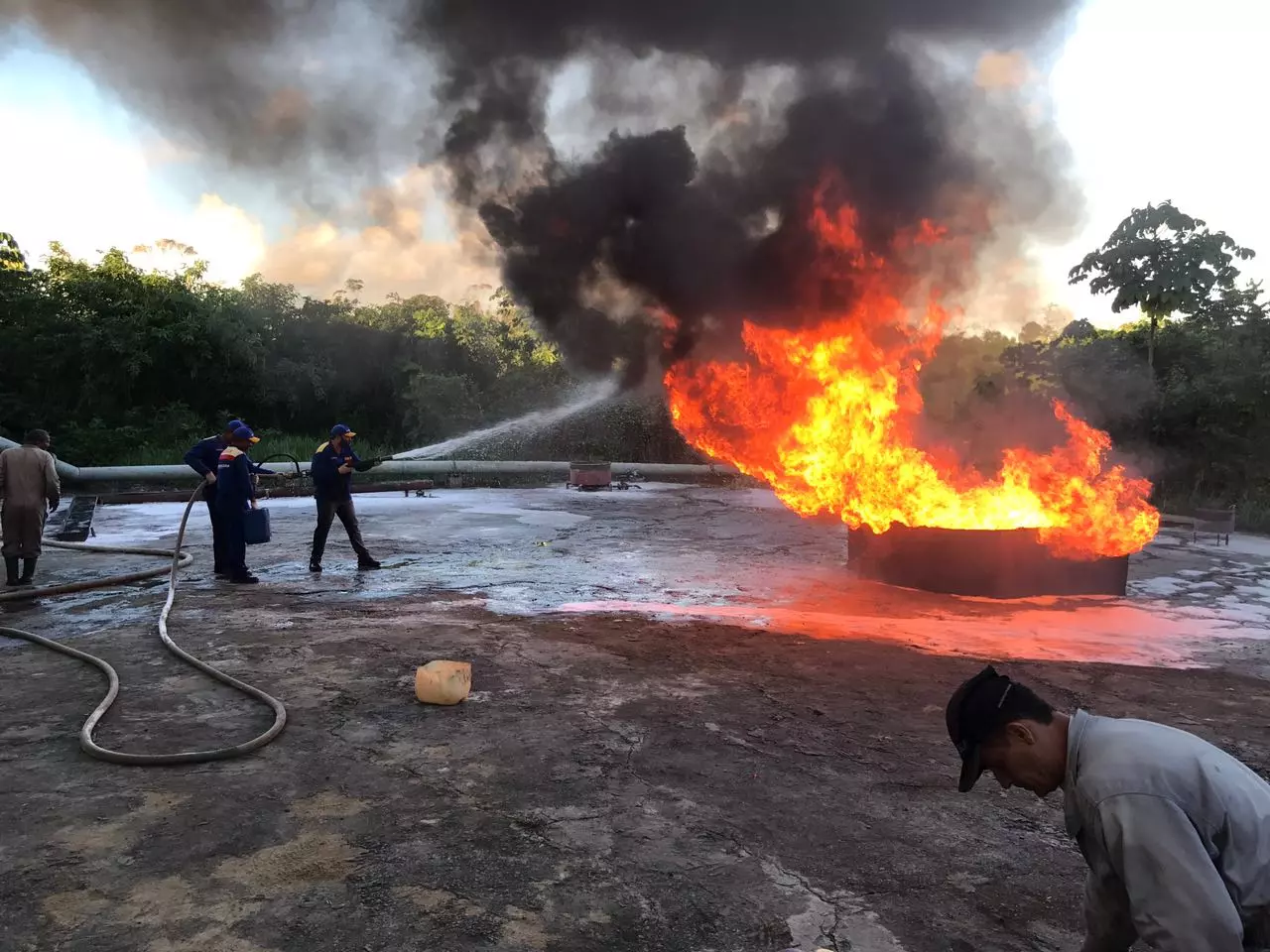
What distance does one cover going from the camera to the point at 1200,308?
805 inches

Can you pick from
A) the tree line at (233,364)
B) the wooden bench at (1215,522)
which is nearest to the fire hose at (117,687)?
the tree line at (233,364)

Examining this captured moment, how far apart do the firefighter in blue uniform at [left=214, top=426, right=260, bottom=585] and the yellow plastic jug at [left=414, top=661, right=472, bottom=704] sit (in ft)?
15.9

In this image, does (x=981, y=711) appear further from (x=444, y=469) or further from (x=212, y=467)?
(x=444, y=469)

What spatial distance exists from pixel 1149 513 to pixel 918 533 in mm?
2917

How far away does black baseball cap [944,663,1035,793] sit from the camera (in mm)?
1906

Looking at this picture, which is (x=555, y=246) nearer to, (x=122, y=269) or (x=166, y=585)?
(x=166, y=585)

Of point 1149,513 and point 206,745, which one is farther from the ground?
point 1149,513

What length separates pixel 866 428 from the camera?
10.7 meters

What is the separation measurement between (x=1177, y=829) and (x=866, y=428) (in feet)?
30.7

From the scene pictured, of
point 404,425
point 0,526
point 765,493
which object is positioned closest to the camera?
point 0,526

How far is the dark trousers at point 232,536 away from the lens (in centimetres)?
891

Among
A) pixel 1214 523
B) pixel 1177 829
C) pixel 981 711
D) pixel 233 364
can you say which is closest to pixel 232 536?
pixel 981 711

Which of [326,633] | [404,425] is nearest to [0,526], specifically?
[326,633]

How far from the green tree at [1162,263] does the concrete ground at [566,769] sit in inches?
483
